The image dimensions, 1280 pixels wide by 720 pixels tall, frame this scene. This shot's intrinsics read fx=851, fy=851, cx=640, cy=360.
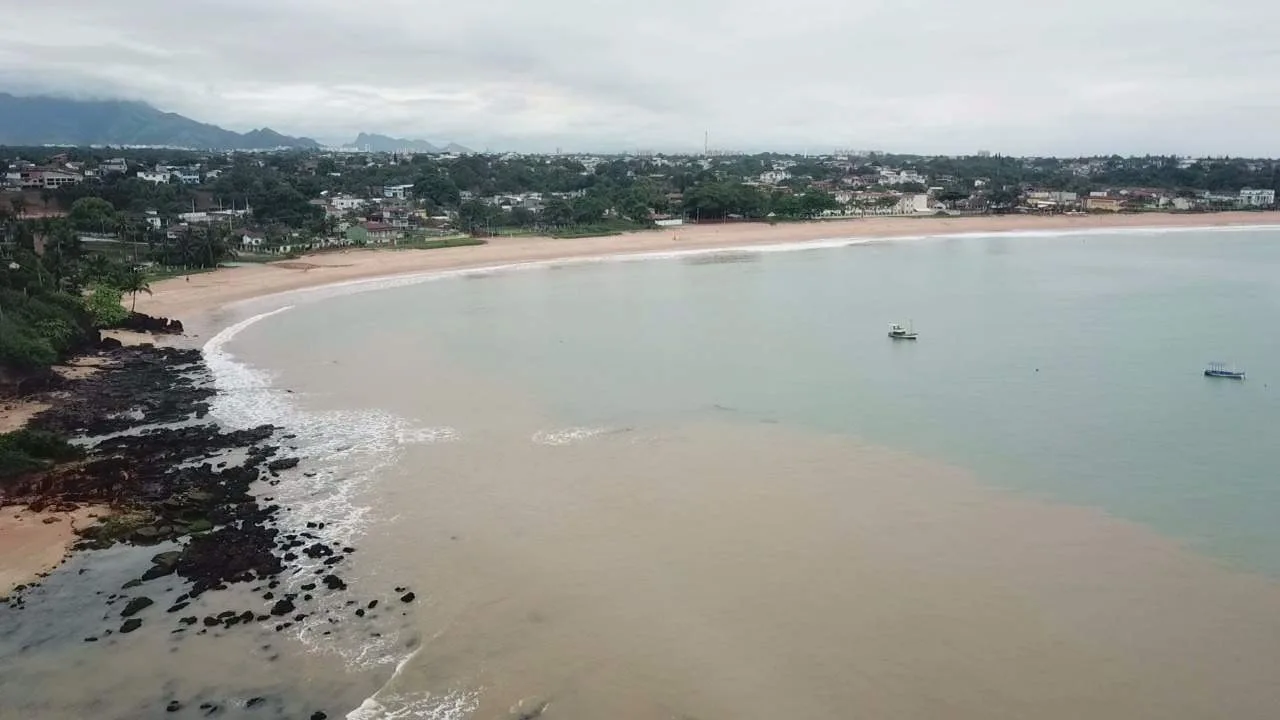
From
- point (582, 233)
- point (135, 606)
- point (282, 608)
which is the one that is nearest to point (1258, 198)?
point (582, 233)

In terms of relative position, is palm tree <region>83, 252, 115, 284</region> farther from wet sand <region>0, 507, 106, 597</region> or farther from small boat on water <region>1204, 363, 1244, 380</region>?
small boat on water <region>1204, 363, 1244, 380</region>

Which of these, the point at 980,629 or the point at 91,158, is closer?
the point at 980,629

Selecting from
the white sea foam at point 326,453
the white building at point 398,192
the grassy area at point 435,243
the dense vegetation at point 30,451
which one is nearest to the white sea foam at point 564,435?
the white sea foam at point 326,453

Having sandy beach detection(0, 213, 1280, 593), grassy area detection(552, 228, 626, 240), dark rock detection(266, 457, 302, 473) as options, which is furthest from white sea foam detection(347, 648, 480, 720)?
grassy area detection(552, 228, 626, 240)

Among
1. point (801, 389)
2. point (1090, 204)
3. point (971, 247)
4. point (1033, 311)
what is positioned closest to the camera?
point (801, 389)

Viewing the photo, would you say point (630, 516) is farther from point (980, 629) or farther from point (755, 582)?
point (980, 629)

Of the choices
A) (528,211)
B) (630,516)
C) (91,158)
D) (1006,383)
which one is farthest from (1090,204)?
(91,158)
